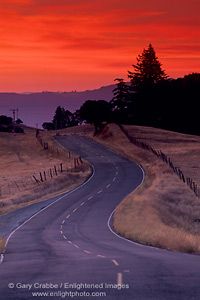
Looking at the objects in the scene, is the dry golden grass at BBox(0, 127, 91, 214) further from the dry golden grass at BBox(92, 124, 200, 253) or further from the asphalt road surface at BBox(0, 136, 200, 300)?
the asphalt road surface at BBox(0, 136, 200, 300)

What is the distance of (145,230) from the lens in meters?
34.5

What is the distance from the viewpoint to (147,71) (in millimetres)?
173125

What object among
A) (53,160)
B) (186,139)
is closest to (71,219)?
(53,160)

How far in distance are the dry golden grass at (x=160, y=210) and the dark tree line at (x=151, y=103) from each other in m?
43.2

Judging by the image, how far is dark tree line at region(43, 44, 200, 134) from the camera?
143 m

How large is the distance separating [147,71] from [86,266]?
158975mm

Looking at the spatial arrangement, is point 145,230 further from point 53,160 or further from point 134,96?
point 134,96

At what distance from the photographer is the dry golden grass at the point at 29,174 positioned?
5928 cm

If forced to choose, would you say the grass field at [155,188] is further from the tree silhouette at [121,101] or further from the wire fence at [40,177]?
the tree silhouette at [121,101]

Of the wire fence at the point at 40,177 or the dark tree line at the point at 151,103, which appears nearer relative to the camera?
the wire fence at the point at 40,177

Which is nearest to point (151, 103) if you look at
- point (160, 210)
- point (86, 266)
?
point (160, 210)

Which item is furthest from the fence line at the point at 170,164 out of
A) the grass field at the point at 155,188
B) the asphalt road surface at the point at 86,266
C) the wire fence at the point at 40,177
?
the asphalt road surface at the point at 86,266

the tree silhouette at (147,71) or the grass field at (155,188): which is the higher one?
the tree silhouette at (147,71)

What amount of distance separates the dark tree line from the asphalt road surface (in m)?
98.1
